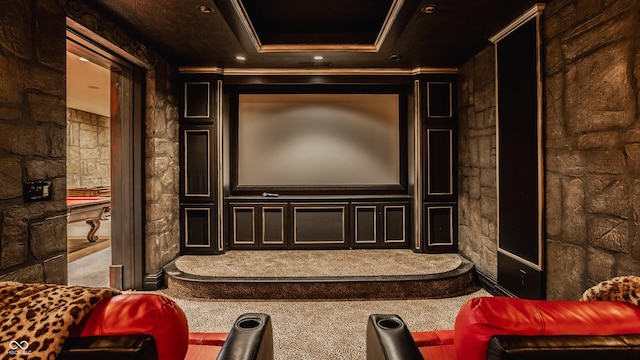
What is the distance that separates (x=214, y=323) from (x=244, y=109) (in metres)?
2.89

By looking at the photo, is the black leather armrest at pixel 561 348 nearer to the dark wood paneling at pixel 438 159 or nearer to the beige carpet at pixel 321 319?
the beige carpet at pixel 321 319

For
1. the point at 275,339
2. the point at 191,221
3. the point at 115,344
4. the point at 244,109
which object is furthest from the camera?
the point at 244,109

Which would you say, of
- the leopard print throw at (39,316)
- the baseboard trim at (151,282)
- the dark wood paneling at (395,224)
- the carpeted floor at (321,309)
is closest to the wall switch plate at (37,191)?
the leopard print throw at (39,316)

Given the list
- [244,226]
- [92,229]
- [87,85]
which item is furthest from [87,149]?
A: [244,226]

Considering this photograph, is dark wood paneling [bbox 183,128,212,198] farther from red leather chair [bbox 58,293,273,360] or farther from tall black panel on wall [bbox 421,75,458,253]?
red leather chair [bbox 58,293,273,360]

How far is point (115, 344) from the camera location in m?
0.84

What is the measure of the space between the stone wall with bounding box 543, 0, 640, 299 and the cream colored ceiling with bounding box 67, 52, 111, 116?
495cm

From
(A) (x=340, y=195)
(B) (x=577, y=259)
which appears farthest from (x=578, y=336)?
(A) (x=340, y=195)

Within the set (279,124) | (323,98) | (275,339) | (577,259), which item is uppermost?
(323,98)

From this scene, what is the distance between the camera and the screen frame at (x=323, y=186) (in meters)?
4.58

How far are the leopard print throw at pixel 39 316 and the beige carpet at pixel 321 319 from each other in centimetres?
163

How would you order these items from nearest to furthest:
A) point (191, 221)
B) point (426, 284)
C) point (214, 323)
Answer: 1. point (214, 323)
2. point (426, 284)
3. point (191, 221)

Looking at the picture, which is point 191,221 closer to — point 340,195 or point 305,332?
point 340,195

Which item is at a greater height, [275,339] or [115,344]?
[115,344]
